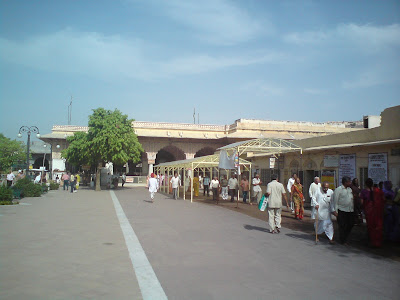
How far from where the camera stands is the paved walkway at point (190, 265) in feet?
15.1

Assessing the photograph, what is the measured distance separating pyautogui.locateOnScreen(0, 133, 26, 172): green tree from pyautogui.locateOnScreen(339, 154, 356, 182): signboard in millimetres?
58138

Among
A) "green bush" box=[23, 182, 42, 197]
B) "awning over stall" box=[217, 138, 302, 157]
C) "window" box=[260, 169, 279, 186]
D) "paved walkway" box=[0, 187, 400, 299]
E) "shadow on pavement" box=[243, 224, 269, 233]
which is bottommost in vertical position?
"shadow on pavement" box=[243, 224, 269, 233]

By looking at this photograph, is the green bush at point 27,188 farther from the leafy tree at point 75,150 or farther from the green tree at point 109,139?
the leafy tree at point 75,150

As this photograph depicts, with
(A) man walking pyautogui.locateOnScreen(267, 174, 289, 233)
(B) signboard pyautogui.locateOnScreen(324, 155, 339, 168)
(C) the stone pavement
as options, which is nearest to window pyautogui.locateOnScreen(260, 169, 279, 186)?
(B) signboard pyautogui.locateOnScreen(324, 155, 339, 168)

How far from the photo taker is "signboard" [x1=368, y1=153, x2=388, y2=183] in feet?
39.1

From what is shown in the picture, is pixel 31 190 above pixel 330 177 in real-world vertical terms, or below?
below

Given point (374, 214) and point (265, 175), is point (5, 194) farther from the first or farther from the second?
point (374, 214)

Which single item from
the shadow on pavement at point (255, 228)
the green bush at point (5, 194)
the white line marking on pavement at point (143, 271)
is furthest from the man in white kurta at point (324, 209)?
the green bush at point (5, 194)

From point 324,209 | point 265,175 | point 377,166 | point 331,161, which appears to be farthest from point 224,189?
point 324,209

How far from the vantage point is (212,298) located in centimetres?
432

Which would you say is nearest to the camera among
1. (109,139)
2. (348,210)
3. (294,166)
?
(348,210)

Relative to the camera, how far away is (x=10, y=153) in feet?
201

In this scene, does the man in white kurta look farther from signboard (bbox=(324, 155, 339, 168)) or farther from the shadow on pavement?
signboard (bbox=(324, 155, 339, 168))

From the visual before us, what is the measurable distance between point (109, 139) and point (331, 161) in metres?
17.8
